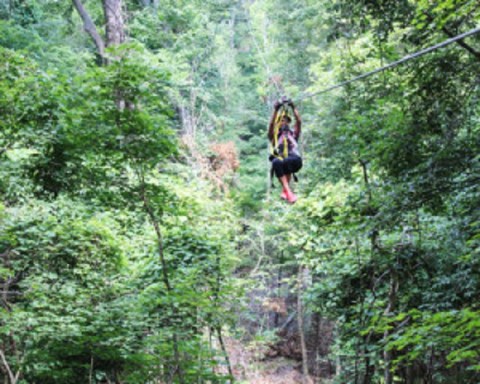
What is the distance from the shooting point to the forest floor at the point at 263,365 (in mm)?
11844

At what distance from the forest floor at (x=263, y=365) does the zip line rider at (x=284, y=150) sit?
868 cm

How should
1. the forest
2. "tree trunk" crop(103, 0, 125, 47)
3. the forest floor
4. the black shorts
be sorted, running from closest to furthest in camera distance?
the black shorts, the forest, "tree trunk" crop(103, 0, 125, 47), the forest floor

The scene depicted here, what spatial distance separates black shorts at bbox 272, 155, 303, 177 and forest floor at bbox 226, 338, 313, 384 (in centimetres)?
879

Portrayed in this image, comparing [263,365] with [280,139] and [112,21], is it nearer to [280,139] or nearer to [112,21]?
[112,21]

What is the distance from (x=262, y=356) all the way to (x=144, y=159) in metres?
10.4

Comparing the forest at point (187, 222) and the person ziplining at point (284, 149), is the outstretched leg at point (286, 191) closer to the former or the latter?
the person ziplining at point (284, 149)

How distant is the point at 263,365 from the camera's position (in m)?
12.9

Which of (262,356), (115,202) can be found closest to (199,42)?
(262,356)

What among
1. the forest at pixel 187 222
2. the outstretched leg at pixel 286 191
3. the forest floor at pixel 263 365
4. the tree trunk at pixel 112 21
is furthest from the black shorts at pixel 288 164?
the forest floor at pixel 263 365

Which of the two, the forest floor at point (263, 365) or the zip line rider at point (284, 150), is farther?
the forest floor at point (263, 365)

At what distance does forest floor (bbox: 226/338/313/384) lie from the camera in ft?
38.9

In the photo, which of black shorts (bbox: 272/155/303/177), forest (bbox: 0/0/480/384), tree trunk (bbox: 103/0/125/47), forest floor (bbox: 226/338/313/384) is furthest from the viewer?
forest floor (bbox: 226/338/313/384)

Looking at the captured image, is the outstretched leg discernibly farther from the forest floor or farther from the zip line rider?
the forest floor

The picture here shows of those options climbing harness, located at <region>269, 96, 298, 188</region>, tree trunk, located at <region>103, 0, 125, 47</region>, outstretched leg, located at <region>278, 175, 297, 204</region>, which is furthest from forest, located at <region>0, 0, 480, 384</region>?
tree trunk, located at <region>103, 0, 125, 47</region>
